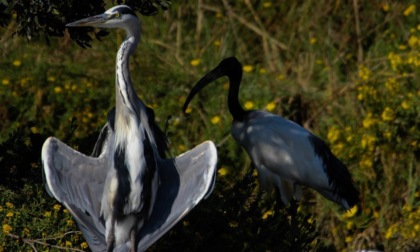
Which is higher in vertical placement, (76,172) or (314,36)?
(76,172)

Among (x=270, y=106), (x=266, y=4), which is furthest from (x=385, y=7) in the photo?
(x=270, y=106)

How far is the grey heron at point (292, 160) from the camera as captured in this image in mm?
6605

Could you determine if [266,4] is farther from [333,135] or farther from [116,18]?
[116,18]

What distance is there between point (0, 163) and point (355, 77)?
13.8ft

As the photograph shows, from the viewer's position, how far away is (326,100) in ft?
27.4

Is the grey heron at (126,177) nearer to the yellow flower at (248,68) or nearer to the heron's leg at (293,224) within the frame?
the heron's leg at (293,224)

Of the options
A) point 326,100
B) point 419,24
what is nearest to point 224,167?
point 326,100

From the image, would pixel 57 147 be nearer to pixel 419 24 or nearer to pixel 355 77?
pixel 355 77

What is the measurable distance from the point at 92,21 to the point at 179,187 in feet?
3.04

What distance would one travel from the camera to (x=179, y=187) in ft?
16.5

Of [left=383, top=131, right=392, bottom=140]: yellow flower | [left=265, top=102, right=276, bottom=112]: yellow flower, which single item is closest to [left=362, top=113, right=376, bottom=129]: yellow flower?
[left=383, top=131, right=392, bottom=140]: yellow flower

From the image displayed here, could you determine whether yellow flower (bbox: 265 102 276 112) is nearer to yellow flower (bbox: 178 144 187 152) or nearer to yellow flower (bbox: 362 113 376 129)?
yellow flower (bbox: 178 144 187 152)

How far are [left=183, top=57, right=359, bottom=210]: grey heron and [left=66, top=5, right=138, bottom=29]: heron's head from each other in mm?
2035

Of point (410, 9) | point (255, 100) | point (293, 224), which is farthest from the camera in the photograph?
point (410, 9)
